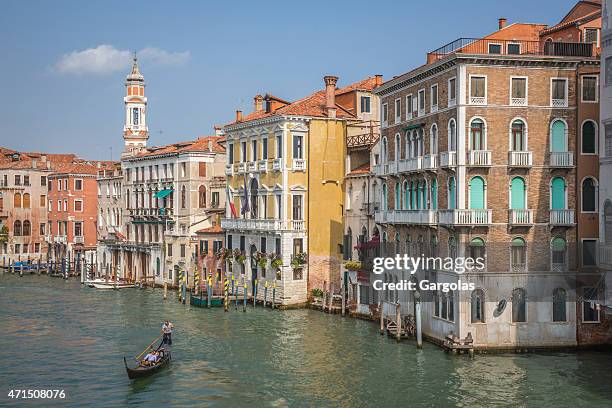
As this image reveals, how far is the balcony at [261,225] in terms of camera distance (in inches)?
1657

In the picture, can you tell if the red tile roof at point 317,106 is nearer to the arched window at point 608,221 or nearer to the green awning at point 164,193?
the green awning at point 164,193

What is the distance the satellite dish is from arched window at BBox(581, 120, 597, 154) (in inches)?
226

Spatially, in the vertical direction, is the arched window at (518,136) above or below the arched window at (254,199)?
above

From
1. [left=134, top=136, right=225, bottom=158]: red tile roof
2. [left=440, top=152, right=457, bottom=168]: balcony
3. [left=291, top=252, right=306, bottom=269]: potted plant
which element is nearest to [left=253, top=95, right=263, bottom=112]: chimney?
[left=134, top=136, right=225, bottom=158]: red tile roof

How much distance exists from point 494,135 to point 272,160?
16.0 meters

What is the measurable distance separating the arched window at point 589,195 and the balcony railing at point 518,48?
4379 millimetres

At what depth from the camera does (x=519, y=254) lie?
29.3 metres

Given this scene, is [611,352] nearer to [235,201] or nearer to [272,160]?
[272,160]

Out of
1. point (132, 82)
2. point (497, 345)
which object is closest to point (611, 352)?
point (497, 345)

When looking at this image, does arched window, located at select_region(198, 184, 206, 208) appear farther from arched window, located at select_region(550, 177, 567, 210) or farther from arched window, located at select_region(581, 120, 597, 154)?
arched window, located at select_region(581, 120, 597, 154)

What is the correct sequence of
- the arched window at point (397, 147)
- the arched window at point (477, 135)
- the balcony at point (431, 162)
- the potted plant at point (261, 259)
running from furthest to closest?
the potted plant at point (261, 259), the arched window at point (397, 147), the balcony at point (431, 162), the arched window at point (477, 135)

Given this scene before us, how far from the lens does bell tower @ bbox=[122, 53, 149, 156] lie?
222 ft

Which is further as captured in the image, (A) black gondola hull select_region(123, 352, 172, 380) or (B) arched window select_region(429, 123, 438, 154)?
(B) arched window select_region(429, 123, 438, 154)

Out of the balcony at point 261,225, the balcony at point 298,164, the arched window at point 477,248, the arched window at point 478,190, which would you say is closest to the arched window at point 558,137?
the arched window at point 478,190
